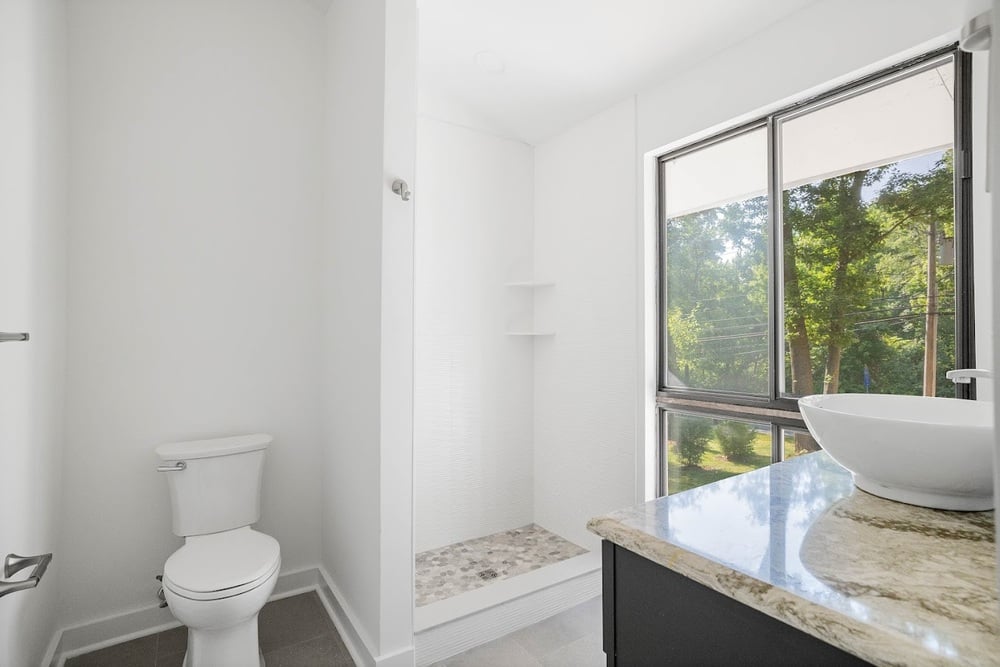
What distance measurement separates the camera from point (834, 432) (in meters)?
0.83

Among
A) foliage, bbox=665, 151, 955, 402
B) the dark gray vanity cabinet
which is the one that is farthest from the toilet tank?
foliage, bbox=665, 151, 955, 402

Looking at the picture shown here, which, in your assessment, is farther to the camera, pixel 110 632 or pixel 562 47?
pixel 562 47

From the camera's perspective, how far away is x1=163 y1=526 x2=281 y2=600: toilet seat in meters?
1.59

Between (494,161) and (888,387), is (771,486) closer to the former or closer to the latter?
(888,387)

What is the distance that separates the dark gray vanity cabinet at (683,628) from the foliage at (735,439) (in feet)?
5.61

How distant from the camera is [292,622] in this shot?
214cm

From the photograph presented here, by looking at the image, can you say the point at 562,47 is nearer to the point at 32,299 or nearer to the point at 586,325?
the point at 586,325

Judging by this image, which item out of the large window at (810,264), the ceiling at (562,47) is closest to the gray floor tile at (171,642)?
the large window at (810,264)

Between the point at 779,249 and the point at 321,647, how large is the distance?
8.19 ft

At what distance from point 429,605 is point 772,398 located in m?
1.73

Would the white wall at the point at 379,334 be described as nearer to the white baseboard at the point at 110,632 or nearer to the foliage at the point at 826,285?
the white baseboard at the point at 110,632

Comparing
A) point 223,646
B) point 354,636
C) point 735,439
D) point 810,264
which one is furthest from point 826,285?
point 223,646

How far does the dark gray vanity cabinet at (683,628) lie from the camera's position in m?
0.59

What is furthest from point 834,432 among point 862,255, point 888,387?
point 862,255
